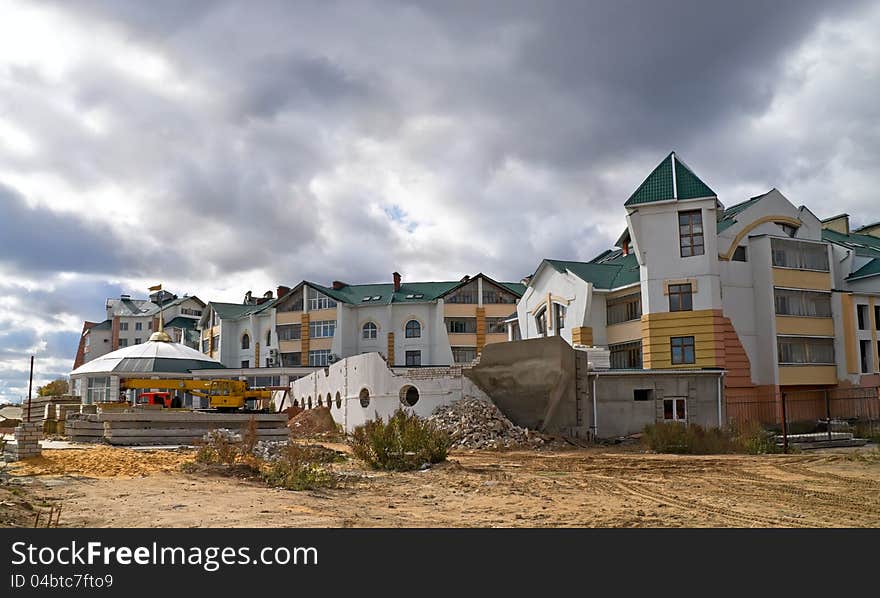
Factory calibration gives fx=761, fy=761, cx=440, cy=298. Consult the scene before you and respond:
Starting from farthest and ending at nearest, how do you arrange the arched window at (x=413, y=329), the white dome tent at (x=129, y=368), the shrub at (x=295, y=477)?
the arched window at (x=413, y=329) < the white dome tent at (x=129, y=368) < the shrub at (x=295, y=477)

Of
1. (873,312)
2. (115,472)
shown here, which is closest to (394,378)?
(115,472)

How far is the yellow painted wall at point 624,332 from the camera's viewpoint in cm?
3800

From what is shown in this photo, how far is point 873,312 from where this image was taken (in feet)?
130

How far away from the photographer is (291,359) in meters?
65.2

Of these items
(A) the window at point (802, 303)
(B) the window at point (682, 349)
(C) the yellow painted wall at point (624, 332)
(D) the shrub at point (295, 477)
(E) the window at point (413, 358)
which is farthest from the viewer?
(E) the window at point (413, 358)

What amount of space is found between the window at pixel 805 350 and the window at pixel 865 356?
4.89ft

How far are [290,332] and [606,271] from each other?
32834mm

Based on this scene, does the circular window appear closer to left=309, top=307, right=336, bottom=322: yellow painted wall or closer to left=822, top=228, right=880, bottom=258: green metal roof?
left=822, top=228, right=880, bottom=258: green metal roof

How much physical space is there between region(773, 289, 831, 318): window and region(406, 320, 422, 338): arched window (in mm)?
32401

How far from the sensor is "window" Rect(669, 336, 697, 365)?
35.6 meters

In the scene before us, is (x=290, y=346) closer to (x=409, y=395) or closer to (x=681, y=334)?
(x=409, y=395)

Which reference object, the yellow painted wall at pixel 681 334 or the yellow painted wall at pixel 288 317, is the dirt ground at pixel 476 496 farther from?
the yellow painted wall at pixel 288 317

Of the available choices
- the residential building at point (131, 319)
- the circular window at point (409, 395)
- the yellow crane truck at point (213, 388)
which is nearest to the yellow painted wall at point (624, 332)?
the circular window at point (409, 395)
